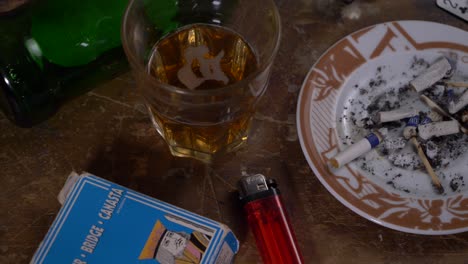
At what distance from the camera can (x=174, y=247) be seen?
1.37ft

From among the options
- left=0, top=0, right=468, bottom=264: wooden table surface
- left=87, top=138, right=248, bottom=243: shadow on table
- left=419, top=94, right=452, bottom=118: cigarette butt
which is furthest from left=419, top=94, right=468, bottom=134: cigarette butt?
left=87, top=138, right=248, bottom=243: shadow on table

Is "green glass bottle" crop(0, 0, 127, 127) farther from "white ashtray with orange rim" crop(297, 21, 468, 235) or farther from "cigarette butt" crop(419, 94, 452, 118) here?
"cigarette butt" crop(419, 94, 452, 118)

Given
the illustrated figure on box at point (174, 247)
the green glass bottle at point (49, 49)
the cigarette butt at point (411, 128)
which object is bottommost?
the illustrated figure on box at point (174, 247)

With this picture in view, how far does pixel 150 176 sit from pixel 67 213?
121 mm

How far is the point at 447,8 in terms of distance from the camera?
0.64 m

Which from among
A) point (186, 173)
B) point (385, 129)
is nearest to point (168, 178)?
point (186, 173)

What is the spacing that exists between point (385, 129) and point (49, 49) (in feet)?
1.24

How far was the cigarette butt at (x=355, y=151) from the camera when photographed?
1.74 feet

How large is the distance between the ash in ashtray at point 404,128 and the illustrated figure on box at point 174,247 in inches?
7.4

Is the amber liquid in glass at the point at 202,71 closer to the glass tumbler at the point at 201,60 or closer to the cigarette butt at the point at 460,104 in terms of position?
the glass tumbler at the point at 201,60

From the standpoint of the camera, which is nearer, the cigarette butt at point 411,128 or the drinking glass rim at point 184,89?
the drinking glass rim at point 184,89

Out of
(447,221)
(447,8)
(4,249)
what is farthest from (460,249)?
(4,249)

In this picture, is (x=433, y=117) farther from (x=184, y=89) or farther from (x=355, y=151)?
(x=184, y=89)

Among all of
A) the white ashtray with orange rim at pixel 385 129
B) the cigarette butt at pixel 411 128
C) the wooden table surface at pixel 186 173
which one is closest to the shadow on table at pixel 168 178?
the wooden table surface at pixel 186 173
